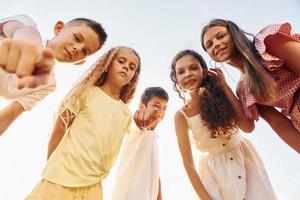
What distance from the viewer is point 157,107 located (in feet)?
4.28

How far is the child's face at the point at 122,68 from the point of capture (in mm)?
1273

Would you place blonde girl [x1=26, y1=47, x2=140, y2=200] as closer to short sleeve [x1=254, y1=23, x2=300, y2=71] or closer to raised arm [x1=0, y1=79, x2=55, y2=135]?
raised arm [x1=0, y1=79, x2=55, y2=135]

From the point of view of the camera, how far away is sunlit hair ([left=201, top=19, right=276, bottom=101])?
3.66 feet

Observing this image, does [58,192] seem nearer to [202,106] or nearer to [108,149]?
[108,149]

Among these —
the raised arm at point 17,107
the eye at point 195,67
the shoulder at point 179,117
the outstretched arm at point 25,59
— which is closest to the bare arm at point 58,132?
the raised arm at point 17,107

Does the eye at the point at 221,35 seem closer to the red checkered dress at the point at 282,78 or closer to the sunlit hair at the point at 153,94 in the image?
the red checkered dress at the point at 282,78

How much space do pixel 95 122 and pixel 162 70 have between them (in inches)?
15.4

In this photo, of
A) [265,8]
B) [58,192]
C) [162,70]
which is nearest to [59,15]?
[162,70]

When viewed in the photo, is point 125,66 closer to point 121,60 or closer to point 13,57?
point 121,60

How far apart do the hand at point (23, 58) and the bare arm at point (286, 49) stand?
81cm

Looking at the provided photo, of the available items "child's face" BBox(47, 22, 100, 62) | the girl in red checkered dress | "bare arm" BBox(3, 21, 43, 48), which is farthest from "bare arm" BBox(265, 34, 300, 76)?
"bare arm" BBox(3, 21, 43, 48)

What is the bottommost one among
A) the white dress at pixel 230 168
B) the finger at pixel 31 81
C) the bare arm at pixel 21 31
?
the white dress at pixel 230 168

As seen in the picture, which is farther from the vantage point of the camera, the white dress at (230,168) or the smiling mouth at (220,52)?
the smiling mouth at (220,52)

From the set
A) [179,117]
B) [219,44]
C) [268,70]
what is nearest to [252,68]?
[268,70]
